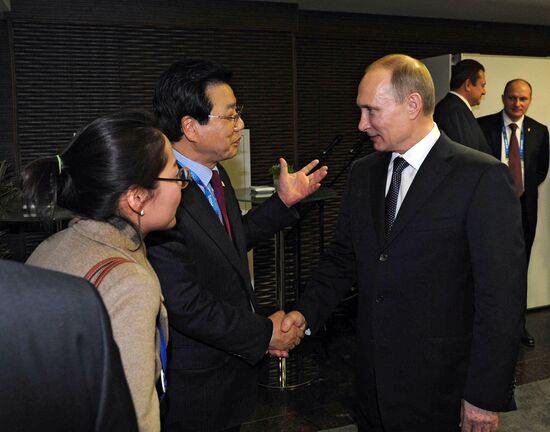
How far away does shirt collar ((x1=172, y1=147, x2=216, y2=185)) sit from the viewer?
6.81 feet

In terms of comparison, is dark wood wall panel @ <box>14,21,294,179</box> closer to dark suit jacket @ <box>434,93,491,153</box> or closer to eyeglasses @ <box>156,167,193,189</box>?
dark suit jacket @ <box>434,93,491,153</box>

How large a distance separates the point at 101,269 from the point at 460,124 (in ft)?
11.7

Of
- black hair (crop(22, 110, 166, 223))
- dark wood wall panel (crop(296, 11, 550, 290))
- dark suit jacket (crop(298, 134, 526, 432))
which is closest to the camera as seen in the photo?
black hair (crop(22, 110, 166, 223))

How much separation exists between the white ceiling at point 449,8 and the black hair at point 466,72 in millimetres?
573

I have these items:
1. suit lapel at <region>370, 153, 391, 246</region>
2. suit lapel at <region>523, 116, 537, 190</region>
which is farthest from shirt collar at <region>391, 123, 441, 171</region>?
suit lapel at <region>523, 116, 537, 190</region>

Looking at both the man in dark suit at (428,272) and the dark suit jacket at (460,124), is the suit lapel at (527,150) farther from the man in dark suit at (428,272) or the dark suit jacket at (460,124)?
the man in dark suit at (428,272)

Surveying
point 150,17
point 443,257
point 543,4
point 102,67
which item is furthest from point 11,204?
point 543,4

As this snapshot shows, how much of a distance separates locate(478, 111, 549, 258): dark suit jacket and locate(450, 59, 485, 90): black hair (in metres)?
0.45

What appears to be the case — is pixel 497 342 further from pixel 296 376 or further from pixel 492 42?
pixel 492 42

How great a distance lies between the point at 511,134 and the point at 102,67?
308 cm

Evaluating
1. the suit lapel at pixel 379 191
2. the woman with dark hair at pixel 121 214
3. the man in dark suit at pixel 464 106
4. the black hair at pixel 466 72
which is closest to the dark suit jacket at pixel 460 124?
the man in dark suit at pixel 464 106

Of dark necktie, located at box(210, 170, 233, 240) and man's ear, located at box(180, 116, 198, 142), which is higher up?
man's ear, located at box(180, 116, 198, 142)

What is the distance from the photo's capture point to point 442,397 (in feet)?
6.24

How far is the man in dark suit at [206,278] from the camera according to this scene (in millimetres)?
1806
